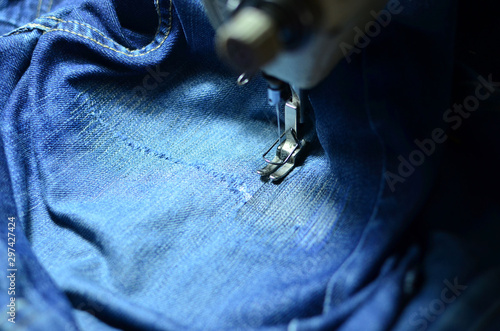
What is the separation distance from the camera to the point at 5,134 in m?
0.58

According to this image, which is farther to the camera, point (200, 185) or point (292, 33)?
point (200, 185)

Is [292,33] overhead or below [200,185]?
overhead

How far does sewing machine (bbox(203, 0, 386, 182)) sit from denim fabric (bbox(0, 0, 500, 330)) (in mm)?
76

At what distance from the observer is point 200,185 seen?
23.5 inches

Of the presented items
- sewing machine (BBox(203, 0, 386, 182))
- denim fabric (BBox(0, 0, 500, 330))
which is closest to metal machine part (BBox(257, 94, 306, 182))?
denim fabric (BBox(0, 0, 500, 330))

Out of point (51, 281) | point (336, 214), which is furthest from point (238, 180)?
point (51, 281)

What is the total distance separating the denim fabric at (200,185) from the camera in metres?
0.44

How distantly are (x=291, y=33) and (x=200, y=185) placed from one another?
0.29 meters

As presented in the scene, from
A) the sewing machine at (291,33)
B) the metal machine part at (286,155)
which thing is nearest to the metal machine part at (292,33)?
the sewing machine at (291,33)

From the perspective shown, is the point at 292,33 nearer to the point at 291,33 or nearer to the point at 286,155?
the point at 291,33

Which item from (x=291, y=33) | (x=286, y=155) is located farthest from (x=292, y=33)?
(x=286, y=155)

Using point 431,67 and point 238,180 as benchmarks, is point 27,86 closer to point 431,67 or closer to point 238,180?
point 238,180

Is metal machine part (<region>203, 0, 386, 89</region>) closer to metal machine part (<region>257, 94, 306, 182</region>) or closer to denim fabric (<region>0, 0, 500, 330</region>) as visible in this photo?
denim fabric (<region>0, 0, 500, 330</region>)

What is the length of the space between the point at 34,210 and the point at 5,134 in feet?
0.34
